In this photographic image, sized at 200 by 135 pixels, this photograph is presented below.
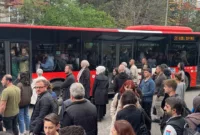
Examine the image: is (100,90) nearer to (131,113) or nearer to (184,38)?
(131,113)

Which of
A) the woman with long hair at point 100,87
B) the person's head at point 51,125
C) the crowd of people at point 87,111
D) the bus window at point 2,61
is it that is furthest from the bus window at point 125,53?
the person's head at point 51,125

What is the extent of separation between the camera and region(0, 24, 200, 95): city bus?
10609 millimetres

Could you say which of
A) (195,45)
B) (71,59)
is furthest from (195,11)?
(71,59)

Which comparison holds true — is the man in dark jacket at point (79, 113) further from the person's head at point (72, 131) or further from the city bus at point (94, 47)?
the city bus at point (94, 47)

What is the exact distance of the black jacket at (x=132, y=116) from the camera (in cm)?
457

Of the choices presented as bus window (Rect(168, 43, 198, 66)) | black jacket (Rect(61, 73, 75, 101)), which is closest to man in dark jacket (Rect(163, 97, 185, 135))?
black jacket (Rect(61, 73, 75, 101))

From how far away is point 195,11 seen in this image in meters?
34.1

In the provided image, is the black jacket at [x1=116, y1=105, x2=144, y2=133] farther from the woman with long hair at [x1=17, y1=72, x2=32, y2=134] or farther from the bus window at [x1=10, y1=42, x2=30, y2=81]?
the bus window at [x1=10, y1=42, x2=30, y2=81]

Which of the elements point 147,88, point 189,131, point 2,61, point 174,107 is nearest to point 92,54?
point 2,61

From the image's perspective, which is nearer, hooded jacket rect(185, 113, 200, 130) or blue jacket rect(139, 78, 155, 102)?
hooded jacket rect(185, 113, 200, 130)

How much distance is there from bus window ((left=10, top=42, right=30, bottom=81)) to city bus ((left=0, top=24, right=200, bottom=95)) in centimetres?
3

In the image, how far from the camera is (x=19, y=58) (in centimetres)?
1054

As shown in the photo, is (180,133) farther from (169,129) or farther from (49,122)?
(49,122)

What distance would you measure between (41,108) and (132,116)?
63.6 inches
